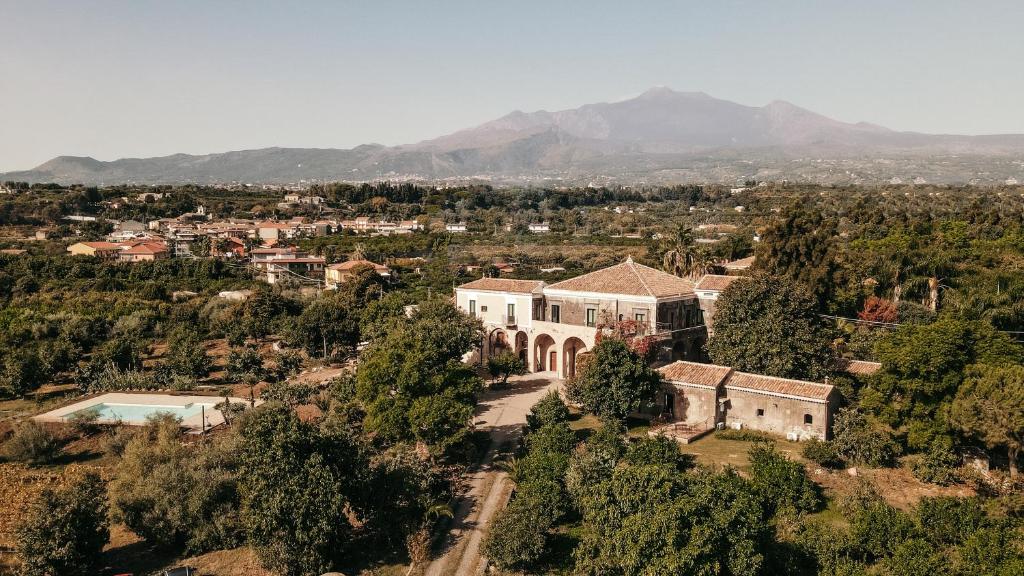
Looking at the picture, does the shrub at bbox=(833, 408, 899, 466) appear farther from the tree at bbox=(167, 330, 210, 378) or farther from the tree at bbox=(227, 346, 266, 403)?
the tree at bbox=(167, 330, 210, 378)

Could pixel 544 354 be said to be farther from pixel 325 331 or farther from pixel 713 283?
pixel 325 331

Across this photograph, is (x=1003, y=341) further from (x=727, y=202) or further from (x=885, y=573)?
(x=727, y=202)

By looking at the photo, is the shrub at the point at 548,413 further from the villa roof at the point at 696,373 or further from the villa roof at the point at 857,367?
the villa roof at the point at 857,367

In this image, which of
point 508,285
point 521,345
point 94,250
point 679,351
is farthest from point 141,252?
point 679,351

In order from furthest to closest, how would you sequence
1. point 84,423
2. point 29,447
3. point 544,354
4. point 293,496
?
1. point 544,354
2. point 84,423
3. point 29,447
4. point 293,496

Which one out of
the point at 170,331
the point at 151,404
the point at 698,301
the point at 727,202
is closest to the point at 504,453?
the point at 698,301

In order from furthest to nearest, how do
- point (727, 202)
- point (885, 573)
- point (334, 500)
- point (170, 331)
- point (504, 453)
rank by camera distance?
point (727, 202), point (170, 331), point (504, 453), point (334, 500), point (885, 573)
